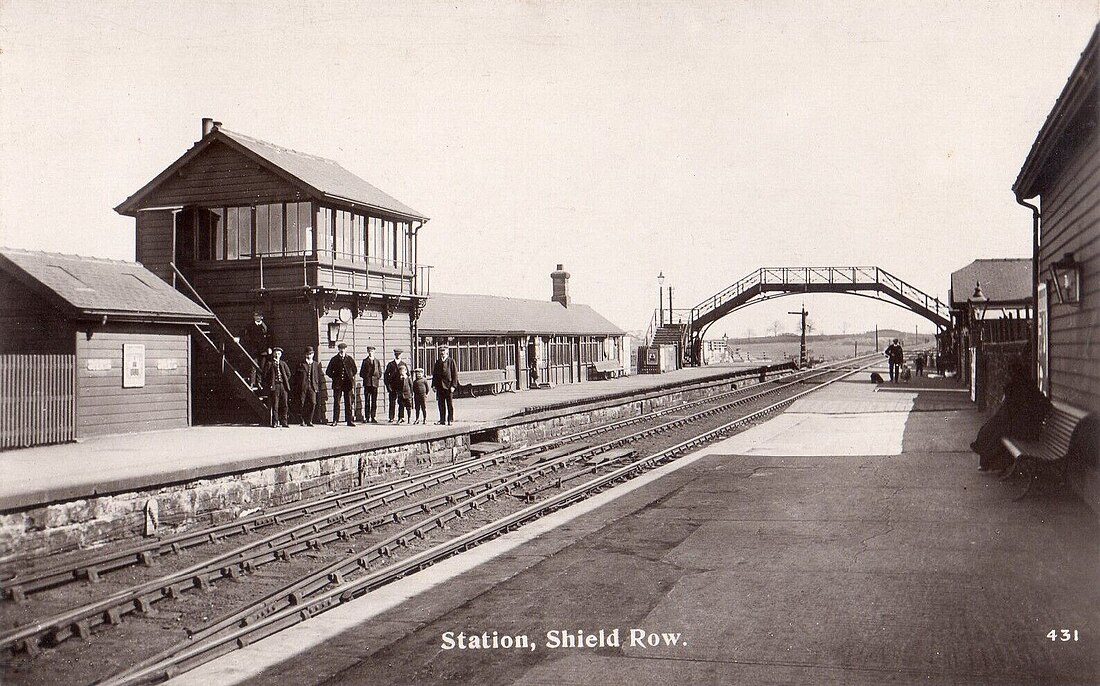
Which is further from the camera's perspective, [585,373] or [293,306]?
[585,373]

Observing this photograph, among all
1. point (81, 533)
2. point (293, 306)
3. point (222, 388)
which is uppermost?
point (293, 306)

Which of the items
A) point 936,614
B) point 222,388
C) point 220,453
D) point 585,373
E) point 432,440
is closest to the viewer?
point 936,614

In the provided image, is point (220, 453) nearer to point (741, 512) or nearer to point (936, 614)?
point (741, 512)

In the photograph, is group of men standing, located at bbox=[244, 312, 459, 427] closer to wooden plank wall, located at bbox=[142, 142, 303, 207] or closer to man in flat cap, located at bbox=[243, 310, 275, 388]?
man in flat cap, located at bbox=[243, 310, 275, 388]

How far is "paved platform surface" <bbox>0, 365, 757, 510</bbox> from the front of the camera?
30.1ft

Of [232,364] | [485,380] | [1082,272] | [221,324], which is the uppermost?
[1082,272]

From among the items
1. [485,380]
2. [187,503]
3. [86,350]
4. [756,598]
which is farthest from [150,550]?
[485,380]

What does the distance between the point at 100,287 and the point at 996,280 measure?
2949 cm

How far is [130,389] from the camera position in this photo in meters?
15.1

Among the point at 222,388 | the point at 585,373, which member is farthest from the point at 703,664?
the point at 585,373

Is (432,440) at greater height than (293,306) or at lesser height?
lesser

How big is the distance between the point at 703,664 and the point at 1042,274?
32.8 feet

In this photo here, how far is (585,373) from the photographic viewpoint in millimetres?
37000

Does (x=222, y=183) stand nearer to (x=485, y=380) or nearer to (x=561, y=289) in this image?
(x=485, y=380)
